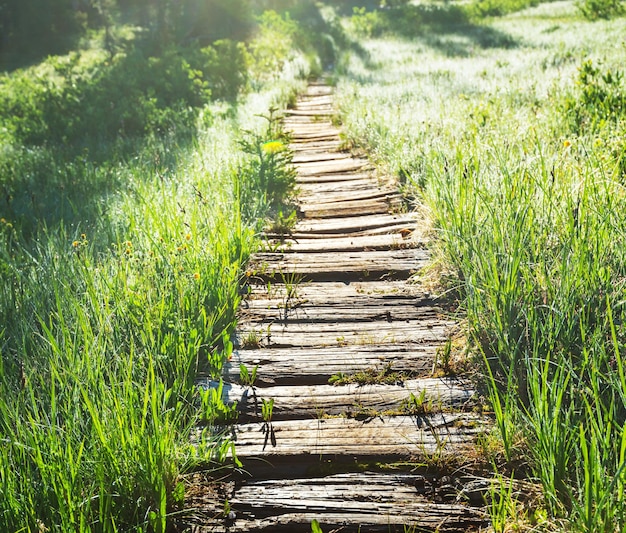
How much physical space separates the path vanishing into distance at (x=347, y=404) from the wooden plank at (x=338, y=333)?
0.01 m

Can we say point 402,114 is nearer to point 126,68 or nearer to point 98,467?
point 98,467

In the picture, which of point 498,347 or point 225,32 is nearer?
point 498,347

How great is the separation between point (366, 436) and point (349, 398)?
274mm

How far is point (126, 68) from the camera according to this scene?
46.0ft

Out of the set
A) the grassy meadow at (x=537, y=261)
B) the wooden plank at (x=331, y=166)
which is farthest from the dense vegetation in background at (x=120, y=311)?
the grassy meadow at (x=537, y=261)

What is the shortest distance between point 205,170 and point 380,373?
3.06m

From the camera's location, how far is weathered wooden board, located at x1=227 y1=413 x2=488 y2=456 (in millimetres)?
2234

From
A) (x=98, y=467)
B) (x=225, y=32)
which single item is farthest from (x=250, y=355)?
(x=225, y=32)

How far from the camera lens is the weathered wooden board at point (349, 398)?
2.48 metres

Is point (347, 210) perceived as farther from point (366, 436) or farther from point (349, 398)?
point (366, 436)

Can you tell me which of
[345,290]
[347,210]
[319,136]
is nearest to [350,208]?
[347,210]

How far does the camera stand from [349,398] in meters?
2.57

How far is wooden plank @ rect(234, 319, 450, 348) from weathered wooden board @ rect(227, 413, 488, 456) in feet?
2.18

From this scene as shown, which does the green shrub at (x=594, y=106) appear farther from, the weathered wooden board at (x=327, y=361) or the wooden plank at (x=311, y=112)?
the wooden plank at (x=311, y=112)
